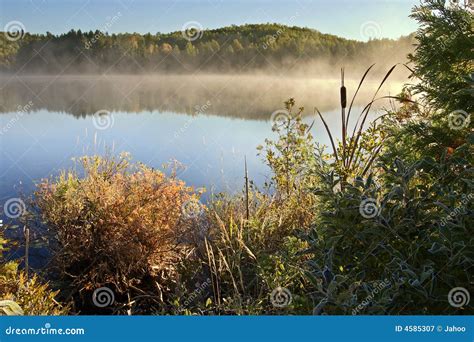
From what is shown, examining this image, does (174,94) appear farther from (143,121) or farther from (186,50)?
(143,121)

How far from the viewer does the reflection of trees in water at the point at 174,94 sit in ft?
33.8

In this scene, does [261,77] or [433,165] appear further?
[261,77]

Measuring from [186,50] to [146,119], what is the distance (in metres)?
3.05

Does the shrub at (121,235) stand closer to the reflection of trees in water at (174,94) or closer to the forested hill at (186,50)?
the reflection of trees in water at (174,94)

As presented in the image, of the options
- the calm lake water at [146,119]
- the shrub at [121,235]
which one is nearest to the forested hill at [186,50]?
the calm lake water at [146,119]

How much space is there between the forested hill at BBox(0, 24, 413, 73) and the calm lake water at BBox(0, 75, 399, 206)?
0.60 m

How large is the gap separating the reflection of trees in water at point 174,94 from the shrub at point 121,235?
427 centimetres

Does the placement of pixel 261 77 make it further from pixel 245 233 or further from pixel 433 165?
pixel 433 165

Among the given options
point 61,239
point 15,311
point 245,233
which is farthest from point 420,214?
point 61,239

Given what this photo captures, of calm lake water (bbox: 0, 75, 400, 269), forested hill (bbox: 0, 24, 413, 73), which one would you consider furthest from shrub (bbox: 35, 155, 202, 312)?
forested hill (bbox: 0, 24, 413, 73)

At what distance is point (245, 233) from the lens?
15.4 ft

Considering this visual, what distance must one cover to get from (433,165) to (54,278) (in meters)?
3.21

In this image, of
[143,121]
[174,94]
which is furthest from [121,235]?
[174,94]

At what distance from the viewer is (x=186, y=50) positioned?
468 inches
